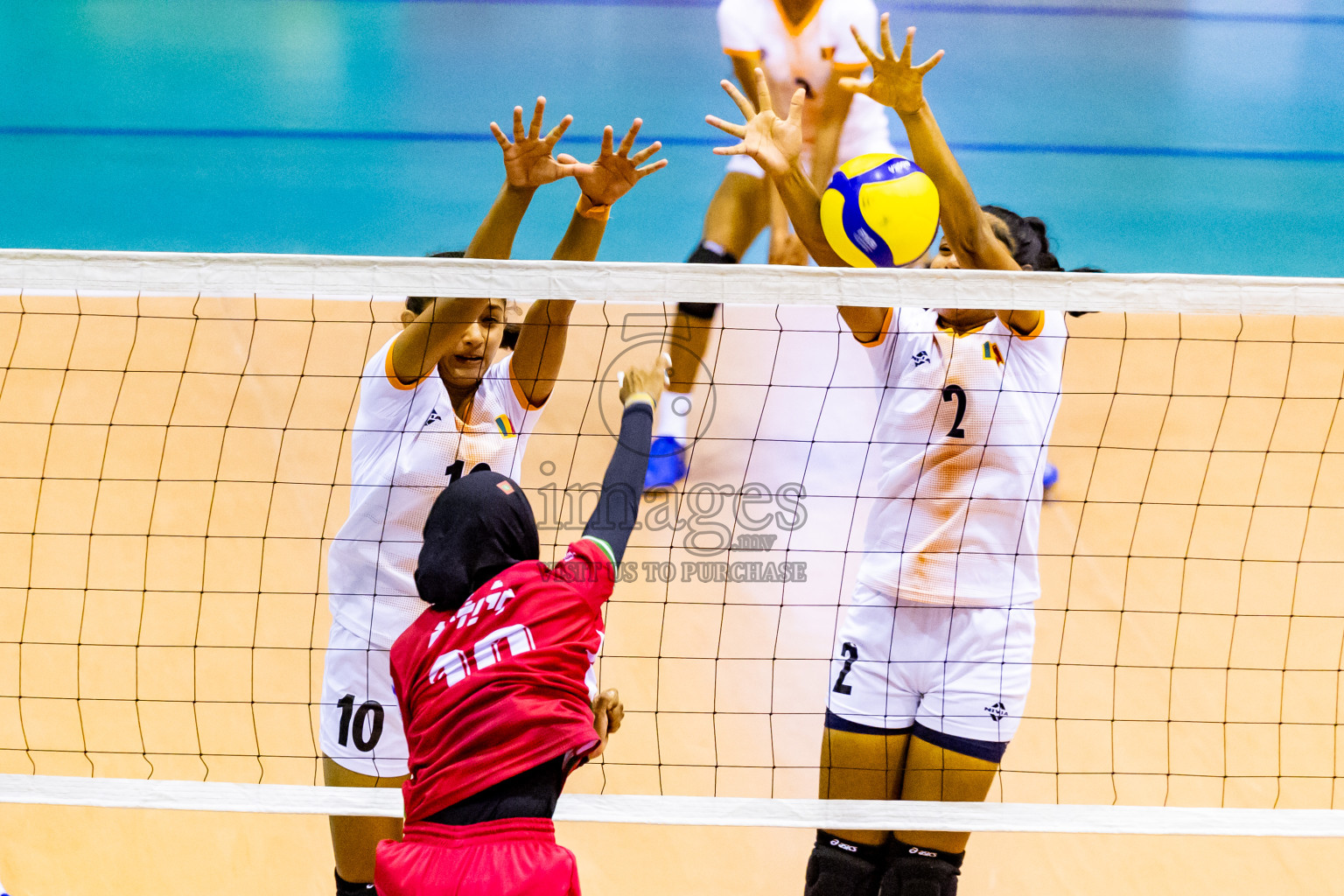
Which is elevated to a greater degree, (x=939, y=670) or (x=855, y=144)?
(x=855, y=144)

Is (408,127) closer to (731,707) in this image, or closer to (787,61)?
(787,61)

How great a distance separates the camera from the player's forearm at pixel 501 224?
7.78ft

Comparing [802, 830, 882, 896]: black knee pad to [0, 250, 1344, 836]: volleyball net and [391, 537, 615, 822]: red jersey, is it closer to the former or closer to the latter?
[0, 250, 1344, 836]: volleyball net

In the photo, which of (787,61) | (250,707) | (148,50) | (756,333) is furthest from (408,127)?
(250,707)

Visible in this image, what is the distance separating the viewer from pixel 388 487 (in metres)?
2.49

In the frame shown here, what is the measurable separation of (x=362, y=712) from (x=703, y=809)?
30.3 inches

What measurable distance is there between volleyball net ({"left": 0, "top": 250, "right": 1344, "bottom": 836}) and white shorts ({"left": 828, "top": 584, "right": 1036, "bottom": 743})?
0.19m

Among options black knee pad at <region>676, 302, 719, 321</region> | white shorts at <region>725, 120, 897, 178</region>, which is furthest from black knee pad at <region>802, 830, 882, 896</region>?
white shorts at <region>725, 120, 897, 178</region>

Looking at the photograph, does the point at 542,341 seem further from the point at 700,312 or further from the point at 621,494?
the point at 700,312

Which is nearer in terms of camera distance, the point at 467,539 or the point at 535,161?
the point at 467,539

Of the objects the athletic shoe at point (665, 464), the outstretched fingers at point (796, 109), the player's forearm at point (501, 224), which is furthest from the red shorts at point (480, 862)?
the athletic shoe at point (665, 464)

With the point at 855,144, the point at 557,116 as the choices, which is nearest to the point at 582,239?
the point at 855,144

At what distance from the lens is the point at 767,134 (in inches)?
98.4

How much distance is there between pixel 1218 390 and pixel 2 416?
5547 mm
